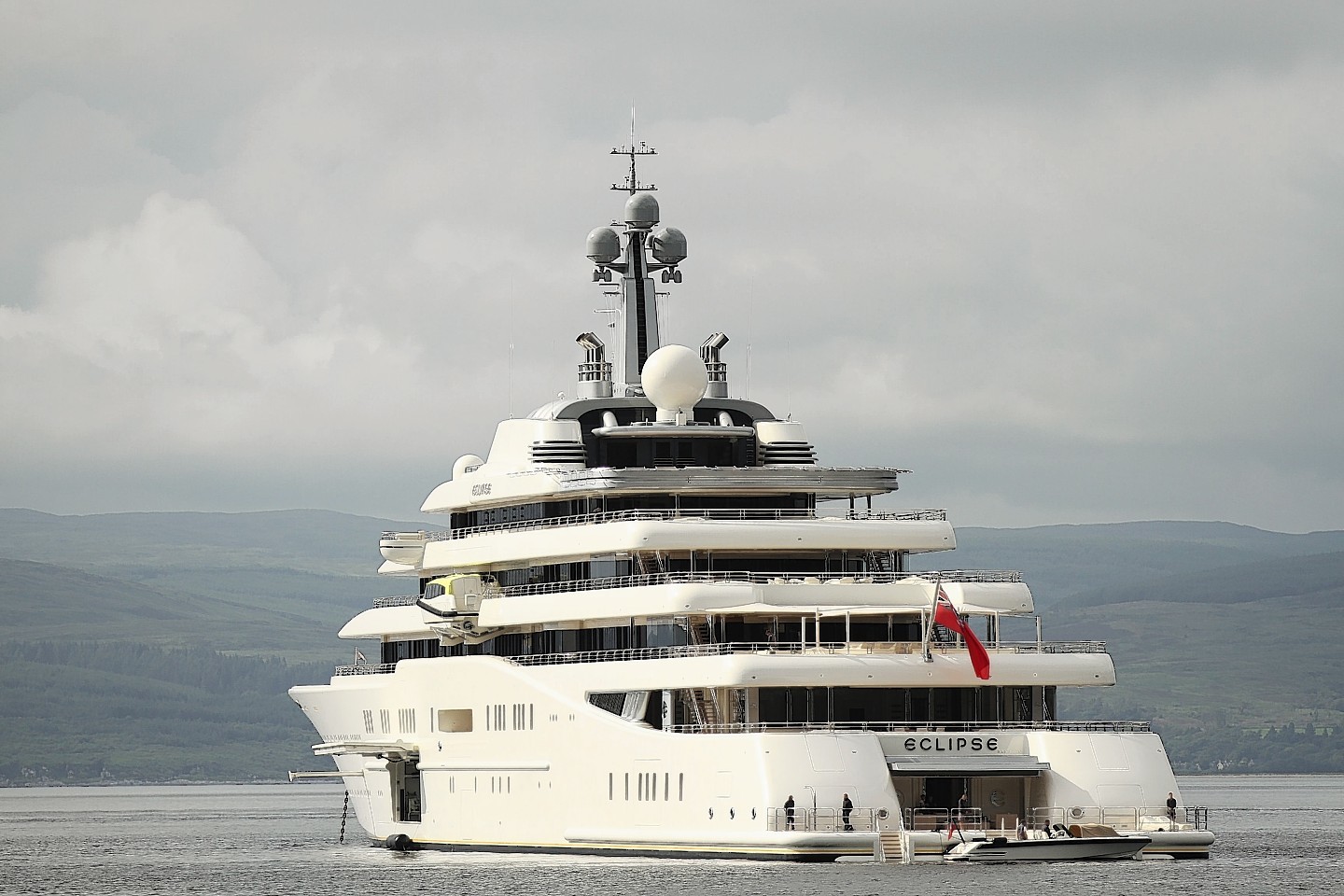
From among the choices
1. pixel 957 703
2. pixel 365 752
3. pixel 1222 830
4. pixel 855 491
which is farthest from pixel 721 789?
pixel 1222 830

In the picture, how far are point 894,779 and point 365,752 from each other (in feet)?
57.9

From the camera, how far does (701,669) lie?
198 feet

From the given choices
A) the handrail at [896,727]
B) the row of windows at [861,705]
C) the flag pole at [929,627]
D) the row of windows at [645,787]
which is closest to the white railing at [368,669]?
the row of windows at [861,705]

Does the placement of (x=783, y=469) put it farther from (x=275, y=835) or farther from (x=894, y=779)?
(x=275, y=835)

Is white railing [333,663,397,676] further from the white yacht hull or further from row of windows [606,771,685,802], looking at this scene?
row of windows [606,771,685,802]

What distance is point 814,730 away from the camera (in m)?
59.3

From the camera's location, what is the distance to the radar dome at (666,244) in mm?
77875

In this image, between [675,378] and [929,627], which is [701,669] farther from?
[675,378]

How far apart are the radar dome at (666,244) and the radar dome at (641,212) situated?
1.66 ft

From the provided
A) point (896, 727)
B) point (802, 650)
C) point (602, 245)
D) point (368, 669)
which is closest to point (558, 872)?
point (802, 650)

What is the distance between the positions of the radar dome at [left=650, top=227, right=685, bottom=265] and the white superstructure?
433 centimetres

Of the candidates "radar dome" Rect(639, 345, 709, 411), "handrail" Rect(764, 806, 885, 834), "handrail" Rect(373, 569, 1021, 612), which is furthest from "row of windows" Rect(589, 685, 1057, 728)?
"radar dome" Rect(639, 345, 709, 411)

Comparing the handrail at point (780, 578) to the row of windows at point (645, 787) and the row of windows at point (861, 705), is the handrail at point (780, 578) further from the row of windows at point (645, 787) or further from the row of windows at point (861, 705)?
the row of windows at point (645, 787)

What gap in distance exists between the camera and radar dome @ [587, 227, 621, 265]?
77.8 m
